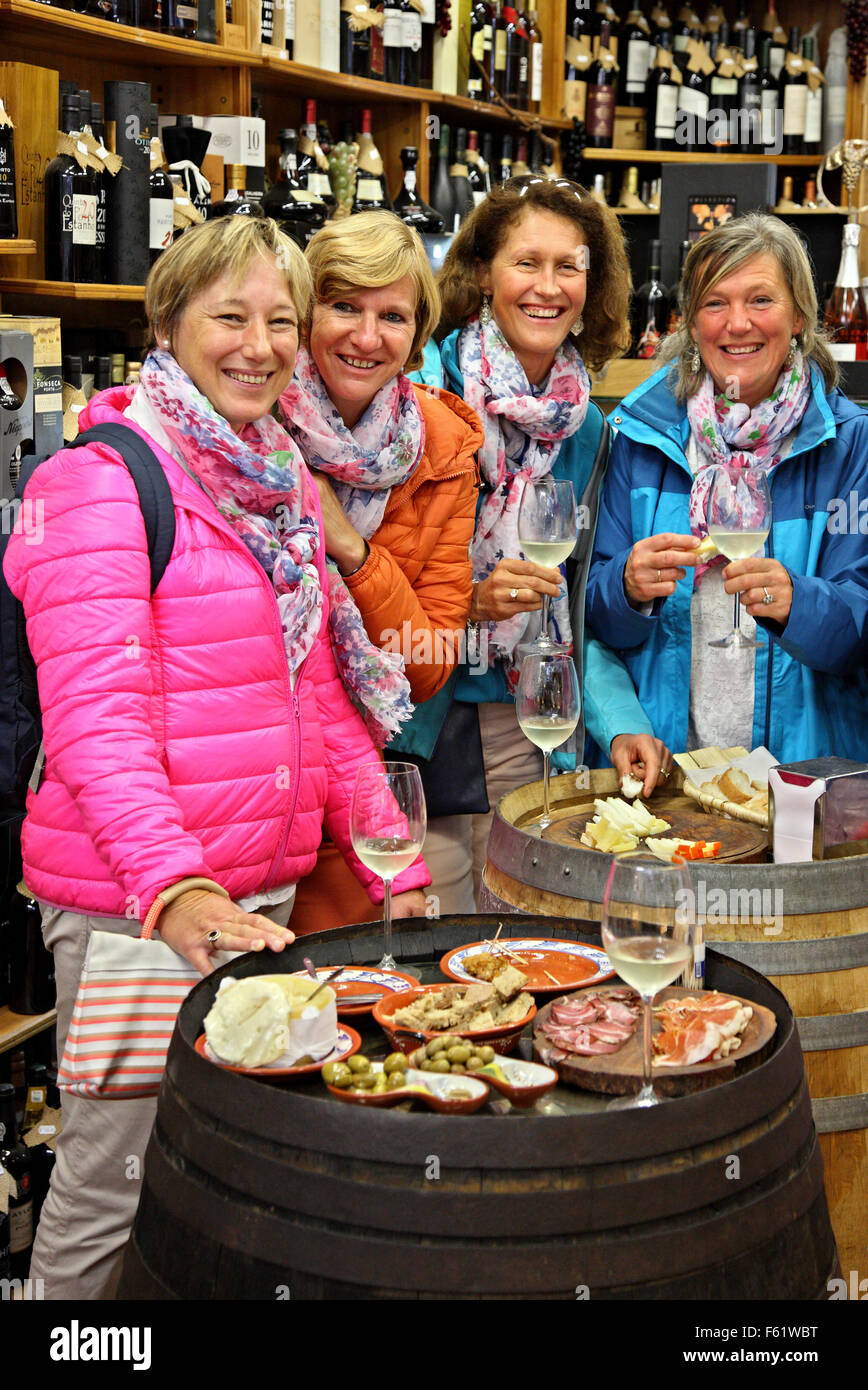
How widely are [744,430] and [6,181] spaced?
59.7 inches

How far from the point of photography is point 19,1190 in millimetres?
2885

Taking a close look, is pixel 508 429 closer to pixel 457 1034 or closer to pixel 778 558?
pixel 778 558

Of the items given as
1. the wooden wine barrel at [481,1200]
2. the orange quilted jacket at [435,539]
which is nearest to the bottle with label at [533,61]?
the orange quilted jacket at [435,539]

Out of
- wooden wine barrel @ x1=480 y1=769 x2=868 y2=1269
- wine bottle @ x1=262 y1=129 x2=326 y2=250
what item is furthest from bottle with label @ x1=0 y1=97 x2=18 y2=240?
wooden wine barrel @ x1=480 y1=769 x2=868 y2=1269

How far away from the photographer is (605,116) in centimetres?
596

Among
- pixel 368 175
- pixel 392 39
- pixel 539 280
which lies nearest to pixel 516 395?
pixel 539 280

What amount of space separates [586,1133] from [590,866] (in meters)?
0.73

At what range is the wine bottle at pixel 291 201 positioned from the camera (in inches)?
149

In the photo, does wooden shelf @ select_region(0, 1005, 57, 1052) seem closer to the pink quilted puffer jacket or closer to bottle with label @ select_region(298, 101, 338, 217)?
the pink quilted puffer jacket

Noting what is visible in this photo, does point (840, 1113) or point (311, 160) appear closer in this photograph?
point (840, 1113)

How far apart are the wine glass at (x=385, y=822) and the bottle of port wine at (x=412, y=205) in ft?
9.34

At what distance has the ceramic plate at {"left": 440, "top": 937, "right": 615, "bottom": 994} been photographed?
1601 mm

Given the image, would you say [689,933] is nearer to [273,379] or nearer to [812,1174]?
[812,1174]

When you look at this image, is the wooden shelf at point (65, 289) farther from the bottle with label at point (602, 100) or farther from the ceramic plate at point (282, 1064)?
the bottle with label at point (602, 100)
